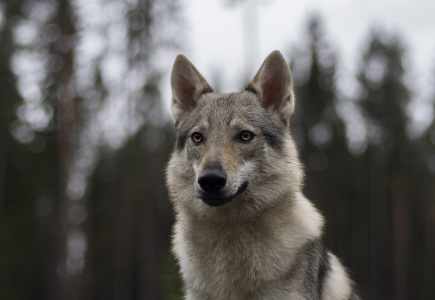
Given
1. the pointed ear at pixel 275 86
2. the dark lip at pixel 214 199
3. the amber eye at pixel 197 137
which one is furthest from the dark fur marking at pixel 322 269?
the amber eye at pixel 197 137

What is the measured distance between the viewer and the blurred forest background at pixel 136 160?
17.4 metres

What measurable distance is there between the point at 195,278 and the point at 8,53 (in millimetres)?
19595

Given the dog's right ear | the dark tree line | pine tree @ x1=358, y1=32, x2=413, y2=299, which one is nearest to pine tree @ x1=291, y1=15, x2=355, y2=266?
the dark tree line

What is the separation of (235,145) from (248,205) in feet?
2.10

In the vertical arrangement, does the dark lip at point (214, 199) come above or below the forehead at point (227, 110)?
below

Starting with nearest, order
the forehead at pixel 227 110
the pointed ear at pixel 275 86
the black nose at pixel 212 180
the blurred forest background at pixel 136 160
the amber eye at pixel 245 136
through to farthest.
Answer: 1. the black nose at pixel 212 180
2. the amber eye at pixel 245 136
3. the forehead at pixel 227 110
4. the pointed ear at pixel 275 86
5. the blurred forest background at pixel 136 160

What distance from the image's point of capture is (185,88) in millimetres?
5715

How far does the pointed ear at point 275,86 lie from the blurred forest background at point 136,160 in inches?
505

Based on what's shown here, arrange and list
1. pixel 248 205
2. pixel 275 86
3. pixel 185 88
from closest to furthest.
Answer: pixel 248 205, pixel 275 86, pixel 185 88

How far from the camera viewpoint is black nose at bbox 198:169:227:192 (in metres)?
4.17

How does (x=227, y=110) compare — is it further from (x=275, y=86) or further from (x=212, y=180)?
(x=212, y=180)

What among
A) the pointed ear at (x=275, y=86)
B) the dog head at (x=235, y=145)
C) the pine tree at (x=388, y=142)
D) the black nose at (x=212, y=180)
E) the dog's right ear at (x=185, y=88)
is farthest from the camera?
the pine tree at (x=388, y=142)

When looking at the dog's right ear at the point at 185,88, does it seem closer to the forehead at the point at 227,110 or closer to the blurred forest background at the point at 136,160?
the forehead at the point at 227,110

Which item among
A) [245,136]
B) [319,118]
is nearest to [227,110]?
[245,136]
